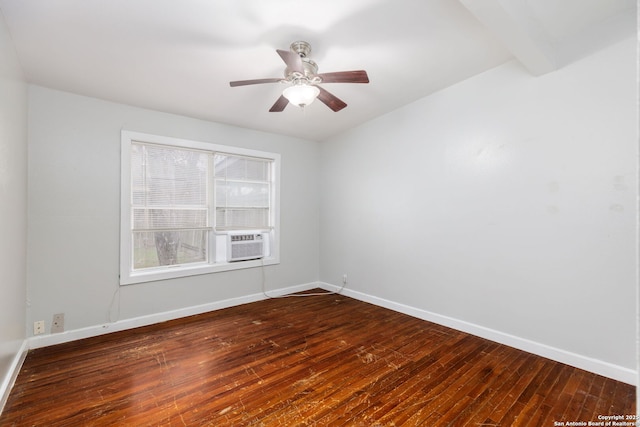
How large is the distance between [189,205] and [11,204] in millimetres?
1632

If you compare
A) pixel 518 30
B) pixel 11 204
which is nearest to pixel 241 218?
pixel 11 204

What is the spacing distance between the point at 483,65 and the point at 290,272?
3.54 metres

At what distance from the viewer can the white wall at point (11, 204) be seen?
1.84 meters

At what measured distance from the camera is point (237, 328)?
3.09 meters

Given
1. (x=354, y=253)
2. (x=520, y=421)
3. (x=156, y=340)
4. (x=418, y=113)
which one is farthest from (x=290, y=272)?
(x=520, y=421)

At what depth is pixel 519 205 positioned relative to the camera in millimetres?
2576

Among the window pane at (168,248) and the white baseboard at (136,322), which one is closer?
the white baseboard at (136,322)

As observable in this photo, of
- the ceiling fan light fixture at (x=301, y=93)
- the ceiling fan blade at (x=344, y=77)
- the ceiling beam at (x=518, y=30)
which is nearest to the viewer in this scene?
the ceiling beam at (x=518, y=30)

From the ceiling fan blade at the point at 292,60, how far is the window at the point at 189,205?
6.71 ft

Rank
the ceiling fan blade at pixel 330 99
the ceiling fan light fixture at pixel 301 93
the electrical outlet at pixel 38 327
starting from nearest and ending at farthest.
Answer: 1. the ceiling fan light fixture at pixel 301 93
2. the ceiling fan blade at pixel 330 99
3. the electrical outlet at pixel 38 327

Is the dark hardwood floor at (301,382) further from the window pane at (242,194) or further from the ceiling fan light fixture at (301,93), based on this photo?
the ceiling fan light fixture at (301,93)

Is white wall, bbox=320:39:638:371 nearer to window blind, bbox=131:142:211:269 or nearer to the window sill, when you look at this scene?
the window sill

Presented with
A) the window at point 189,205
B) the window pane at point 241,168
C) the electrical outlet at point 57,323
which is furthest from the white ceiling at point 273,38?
the electrical outlet at point 57,323

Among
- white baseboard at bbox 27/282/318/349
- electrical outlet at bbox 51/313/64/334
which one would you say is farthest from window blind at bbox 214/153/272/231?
electrical outlet at bbox 51/313/64/334
